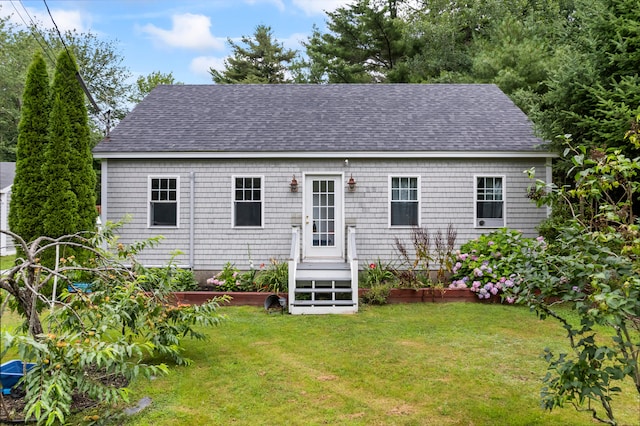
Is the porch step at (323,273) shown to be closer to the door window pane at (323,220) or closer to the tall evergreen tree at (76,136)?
the door window pane at (323,220)

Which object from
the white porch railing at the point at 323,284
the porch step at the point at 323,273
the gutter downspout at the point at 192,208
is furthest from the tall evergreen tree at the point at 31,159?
the porch step at the point at 323,273

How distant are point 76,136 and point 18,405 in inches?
250

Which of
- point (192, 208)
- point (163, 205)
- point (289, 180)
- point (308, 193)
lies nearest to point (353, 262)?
point (308, 193)

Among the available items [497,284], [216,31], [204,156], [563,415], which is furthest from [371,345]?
[216,31]

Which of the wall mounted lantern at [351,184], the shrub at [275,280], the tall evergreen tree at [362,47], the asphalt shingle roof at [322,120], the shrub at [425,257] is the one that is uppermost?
the tall evergreen tree at [362,47]

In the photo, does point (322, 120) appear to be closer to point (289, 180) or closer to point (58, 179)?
point (289, 180)

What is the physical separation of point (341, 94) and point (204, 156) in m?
4.55

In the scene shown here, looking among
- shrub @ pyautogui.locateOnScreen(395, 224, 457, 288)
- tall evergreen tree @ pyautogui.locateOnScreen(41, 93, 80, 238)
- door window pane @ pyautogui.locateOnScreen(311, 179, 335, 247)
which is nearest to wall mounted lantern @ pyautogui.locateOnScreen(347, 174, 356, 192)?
door window pane @ pyautogui.locateOnScreen(311, 179, 335, 247)

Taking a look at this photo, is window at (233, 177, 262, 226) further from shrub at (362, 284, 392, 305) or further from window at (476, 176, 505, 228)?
window at (476, 176, 505, 228)

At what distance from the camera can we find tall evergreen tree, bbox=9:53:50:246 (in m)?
7.86

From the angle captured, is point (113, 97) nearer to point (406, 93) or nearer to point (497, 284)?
point (406, 93)

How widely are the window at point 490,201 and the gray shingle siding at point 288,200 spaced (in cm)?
15

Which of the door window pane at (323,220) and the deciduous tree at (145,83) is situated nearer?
the door window pane at (323,220)

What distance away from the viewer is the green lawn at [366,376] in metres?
3.46
